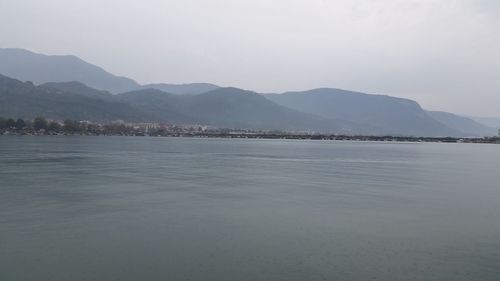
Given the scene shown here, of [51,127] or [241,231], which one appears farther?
[51,127]

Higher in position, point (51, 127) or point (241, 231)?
point (51, 127)

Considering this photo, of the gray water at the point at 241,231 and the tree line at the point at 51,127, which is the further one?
the tree line at the point at 51,127

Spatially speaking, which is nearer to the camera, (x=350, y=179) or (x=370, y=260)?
(x=370, y=260)

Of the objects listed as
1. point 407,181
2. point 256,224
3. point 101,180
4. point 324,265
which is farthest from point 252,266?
point 407,181

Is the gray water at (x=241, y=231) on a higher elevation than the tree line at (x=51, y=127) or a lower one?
lower

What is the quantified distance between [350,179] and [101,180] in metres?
20.1

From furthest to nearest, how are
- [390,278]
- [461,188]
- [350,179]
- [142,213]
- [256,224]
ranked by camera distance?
[350,179] < [461,188] < [142,213] < [256,224] < [390,278]

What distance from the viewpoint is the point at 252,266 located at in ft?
44.7

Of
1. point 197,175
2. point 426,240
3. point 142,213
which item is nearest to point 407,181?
point 197,175

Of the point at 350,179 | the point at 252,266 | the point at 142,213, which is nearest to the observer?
the point at 252,266

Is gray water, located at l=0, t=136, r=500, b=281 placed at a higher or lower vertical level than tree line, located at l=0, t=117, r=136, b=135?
lower

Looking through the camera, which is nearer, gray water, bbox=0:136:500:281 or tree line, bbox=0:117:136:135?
gray water, bbox=0:136:500:281

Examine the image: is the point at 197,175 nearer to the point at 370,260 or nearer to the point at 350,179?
the point at 350,179

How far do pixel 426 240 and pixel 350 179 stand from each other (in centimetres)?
2044
